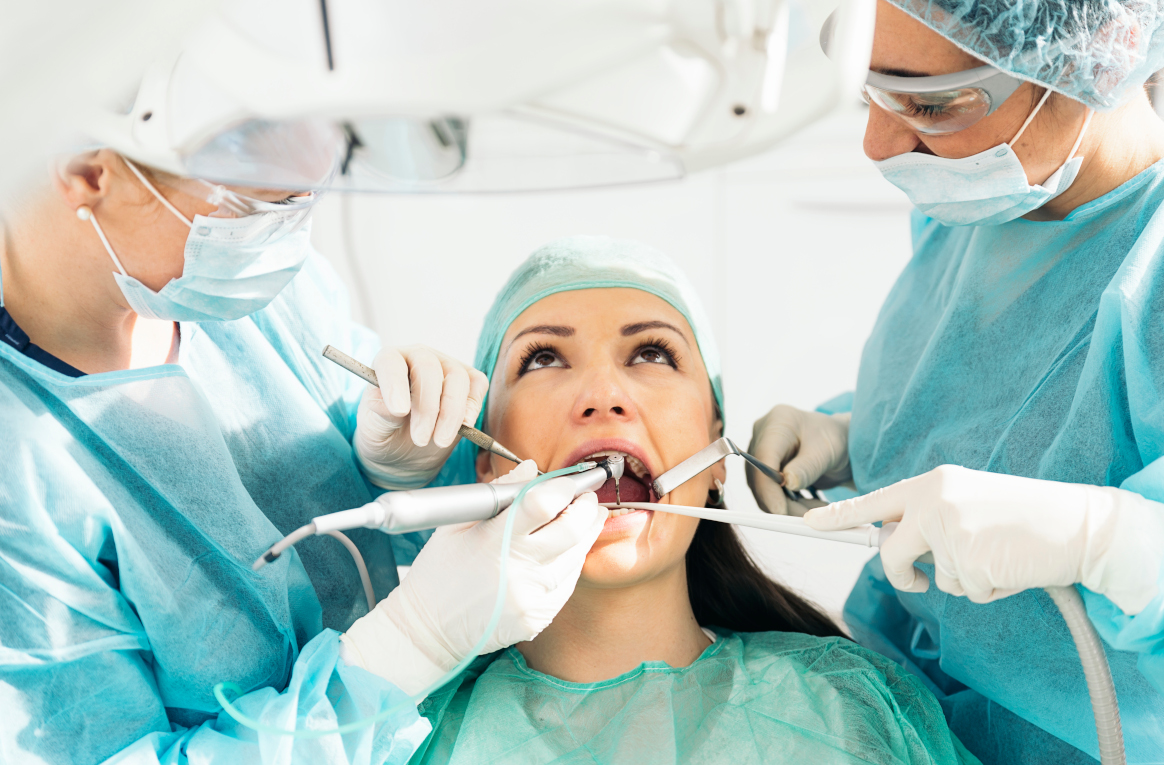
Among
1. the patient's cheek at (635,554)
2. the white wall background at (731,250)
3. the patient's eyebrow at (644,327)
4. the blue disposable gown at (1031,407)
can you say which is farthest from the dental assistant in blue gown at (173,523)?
the white wall background at (731,250)

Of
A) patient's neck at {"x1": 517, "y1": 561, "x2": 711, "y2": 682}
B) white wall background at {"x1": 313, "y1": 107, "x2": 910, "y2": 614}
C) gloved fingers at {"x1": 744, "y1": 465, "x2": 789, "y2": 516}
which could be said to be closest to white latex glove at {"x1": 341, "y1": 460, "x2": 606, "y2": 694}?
patient's neck at {"x1": 517, "y1": 561, "x2": 711, "y2": 682}

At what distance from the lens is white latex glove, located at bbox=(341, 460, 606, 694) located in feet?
4.41

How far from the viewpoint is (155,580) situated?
1.30 m

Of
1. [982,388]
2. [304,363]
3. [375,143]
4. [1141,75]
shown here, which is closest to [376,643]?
[304,363]

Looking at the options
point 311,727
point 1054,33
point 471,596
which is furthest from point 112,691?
point 1054,33

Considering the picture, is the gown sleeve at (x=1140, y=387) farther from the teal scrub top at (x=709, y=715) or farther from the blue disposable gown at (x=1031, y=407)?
the teal scrub top at (x=709, y=715)

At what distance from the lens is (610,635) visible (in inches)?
64.5

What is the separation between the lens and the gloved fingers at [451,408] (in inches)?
60.5

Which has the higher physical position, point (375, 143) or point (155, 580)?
point (375, 143)

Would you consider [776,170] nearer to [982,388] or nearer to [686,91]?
[982,388]

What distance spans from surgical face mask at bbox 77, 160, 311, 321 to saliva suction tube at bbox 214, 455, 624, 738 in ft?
1.27

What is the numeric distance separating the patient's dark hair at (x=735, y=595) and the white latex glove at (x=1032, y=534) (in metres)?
0.71

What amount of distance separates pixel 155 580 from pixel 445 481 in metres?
0.77

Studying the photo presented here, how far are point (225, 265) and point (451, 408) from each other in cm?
45
